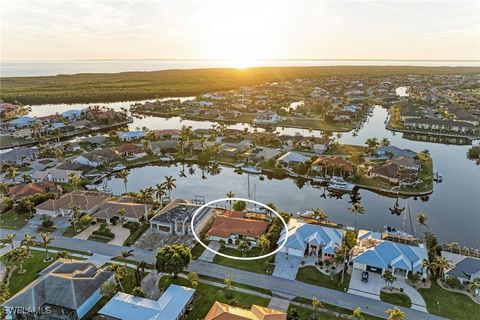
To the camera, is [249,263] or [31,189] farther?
[31,189]

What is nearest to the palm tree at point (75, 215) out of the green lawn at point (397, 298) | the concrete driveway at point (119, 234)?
the concrete driveway at point (119, 234)

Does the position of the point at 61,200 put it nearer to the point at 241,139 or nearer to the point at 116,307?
the point at 116,307

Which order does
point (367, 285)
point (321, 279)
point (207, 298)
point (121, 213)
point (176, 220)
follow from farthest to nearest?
point (121, 213) < point (176, 220) < point (321, 279) < point (367, 285) < point (207, 298)

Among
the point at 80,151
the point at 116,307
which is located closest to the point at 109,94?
the point at 80,151

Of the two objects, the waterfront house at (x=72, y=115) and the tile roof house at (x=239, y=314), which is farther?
the waterfront house at (x=72, y=115)

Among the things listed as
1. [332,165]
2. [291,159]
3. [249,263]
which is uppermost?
[332,165]

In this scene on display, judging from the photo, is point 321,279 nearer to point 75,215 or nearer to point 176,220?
point 176,220

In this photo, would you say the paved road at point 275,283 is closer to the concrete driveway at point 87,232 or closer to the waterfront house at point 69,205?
the concrete driveway at point 87,232

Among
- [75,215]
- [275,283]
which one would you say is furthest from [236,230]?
[75,215]
